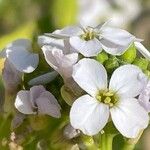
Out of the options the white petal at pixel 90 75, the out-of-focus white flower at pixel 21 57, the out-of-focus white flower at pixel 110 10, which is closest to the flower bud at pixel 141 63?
the white petal at pixel 90 75

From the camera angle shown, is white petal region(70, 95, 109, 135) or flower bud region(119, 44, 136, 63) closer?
white petal region(70, 95, 109, 135)

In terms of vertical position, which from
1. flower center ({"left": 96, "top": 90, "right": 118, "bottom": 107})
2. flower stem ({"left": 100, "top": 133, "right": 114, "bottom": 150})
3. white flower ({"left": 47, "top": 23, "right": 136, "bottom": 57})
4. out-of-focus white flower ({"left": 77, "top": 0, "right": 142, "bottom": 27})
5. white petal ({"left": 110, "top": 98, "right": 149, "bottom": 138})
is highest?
white flower ({"left": 47, "top": 23, "right": 136, "bottom": 57})

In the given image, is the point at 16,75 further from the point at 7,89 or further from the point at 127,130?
the point at 127,130

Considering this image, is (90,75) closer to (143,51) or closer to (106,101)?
(106,101)

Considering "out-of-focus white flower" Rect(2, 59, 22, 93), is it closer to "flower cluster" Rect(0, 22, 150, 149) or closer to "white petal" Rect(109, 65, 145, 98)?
"flower cluster" Rect(0, 22, 150, 149)

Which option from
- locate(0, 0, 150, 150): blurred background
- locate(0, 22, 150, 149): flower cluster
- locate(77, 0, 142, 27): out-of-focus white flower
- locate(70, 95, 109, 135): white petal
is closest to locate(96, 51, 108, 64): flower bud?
locate(0, 22, 150, 149): flower cluster

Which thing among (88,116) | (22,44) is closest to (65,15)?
(22,44)

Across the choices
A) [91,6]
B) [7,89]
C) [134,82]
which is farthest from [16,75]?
[91,6]
